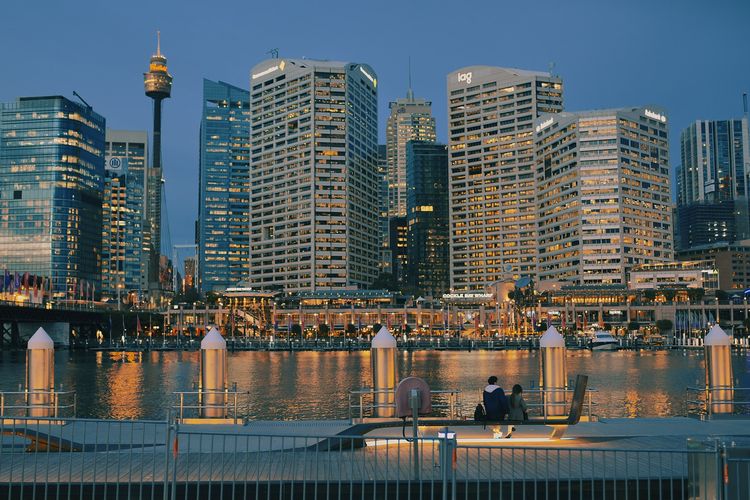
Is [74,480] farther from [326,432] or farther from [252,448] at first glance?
[326,432]

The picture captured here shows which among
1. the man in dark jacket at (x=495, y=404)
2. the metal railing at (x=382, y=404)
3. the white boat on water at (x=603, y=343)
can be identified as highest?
the man in dark jacket at (x=495, y=404)

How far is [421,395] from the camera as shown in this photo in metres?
17.6

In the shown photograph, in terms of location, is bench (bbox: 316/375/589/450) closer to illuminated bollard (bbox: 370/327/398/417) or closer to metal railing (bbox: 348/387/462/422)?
metal railing (bbox: 348/387/462/422)

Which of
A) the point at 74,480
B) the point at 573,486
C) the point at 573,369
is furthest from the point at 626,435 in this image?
the point at 573,369

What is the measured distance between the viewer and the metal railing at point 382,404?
87.9ft

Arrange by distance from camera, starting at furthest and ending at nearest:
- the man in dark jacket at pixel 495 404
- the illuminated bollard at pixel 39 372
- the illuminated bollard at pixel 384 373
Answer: the illuminated bollard at pixel 39 372 → the illuminated bollard at pixel 384 373 → the man in dark jacket at pixel 495 404

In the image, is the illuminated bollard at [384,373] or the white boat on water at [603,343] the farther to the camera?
the white boat on water at [603,343]

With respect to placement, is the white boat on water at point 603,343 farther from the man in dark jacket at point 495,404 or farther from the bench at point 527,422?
the man in dark jacket at point 495,404

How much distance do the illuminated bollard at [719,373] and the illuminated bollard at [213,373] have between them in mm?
16472

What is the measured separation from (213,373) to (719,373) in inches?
682

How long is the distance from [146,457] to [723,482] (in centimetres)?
1199

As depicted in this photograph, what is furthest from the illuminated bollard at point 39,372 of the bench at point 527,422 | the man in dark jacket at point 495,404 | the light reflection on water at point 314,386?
the man in dark jacket at point 495,404

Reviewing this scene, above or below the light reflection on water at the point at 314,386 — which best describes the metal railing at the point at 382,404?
above

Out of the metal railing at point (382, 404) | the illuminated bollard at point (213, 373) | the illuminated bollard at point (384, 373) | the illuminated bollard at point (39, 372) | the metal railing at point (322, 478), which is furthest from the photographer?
the illuminated bollard at point (39, 372)
